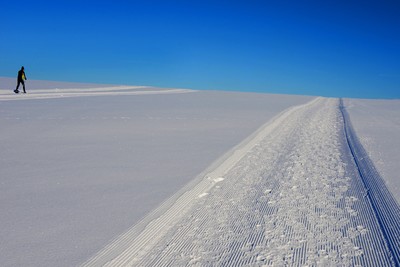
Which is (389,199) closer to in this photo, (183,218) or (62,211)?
(183,218)

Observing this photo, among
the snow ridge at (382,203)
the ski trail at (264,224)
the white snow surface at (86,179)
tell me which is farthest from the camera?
the snow ridge at (382,203)

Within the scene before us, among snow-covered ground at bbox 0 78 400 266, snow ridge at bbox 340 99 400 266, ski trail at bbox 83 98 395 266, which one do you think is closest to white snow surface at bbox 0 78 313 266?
snow-covered ground at bbox 0 78 400 266

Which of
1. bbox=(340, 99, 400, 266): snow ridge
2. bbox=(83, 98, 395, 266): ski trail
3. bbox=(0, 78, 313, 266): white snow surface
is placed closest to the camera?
bbox=(83, 98, 395, 266): ski trail

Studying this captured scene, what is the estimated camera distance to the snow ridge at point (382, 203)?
136 inches

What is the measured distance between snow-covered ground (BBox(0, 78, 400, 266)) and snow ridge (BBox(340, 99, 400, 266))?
0.01 metres

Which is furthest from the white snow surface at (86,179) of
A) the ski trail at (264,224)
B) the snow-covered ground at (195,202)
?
the ski trail at (264,224)

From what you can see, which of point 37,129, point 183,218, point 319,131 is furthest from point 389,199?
point 37,129

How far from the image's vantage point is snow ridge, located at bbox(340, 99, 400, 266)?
3445mm

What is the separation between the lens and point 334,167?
6.21m

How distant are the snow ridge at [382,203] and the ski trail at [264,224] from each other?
6cm

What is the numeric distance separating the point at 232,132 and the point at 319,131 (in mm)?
2342

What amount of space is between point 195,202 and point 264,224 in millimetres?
970

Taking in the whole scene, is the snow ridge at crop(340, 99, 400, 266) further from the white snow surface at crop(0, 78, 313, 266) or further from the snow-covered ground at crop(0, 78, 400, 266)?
the white snow surface at crop(0, 78, 313, 266)

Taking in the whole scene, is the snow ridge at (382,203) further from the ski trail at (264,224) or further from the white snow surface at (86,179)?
the white snow surface at (86,179)
